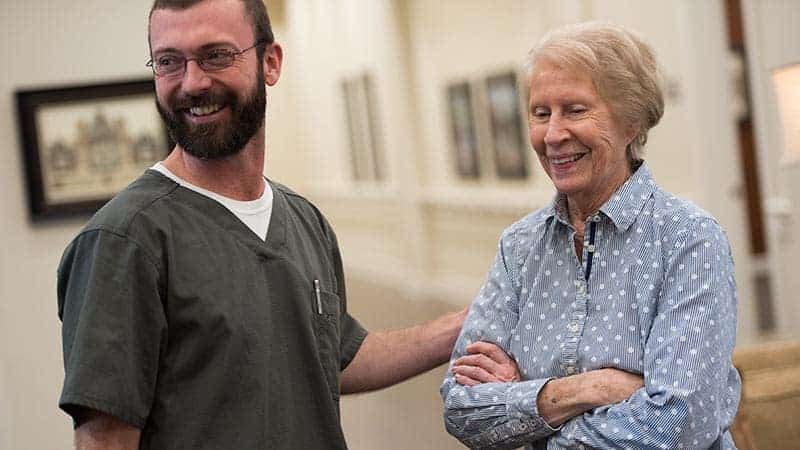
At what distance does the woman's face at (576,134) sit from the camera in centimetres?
221

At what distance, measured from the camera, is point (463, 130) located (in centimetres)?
1016

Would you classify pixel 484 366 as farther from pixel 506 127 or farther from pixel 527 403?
pixel 506 127

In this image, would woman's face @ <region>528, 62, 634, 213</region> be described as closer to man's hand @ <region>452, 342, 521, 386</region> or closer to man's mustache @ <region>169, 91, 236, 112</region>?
man's hand @ <region>452, 342, 521, 386</region>

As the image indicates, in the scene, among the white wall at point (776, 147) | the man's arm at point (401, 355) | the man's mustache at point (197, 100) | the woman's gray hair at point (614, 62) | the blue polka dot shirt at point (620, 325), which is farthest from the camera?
the white wall at point (776, 147)

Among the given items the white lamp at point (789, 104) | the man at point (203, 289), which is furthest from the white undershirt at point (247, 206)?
the white lamp at point (789, 104)

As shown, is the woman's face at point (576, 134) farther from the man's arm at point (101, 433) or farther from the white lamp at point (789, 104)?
Answer: the white lamp at point (789, 104)

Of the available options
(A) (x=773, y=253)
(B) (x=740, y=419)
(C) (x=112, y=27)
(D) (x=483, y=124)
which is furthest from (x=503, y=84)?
(B) (x=740, y=419)

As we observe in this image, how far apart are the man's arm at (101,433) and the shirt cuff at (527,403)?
2.35 feet

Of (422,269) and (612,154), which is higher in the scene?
(612,154)

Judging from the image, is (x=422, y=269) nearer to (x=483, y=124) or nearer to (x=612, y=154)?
(x=483, y=124)

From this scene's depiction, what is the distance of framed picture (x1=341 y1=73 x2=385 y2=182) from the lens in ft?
40.4

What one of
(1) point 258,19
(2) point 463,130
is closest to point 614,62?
(1) point 258,19

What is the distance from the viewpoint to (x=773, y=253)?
19.9 feet

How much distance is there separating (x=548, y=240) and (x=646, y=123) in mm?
300
